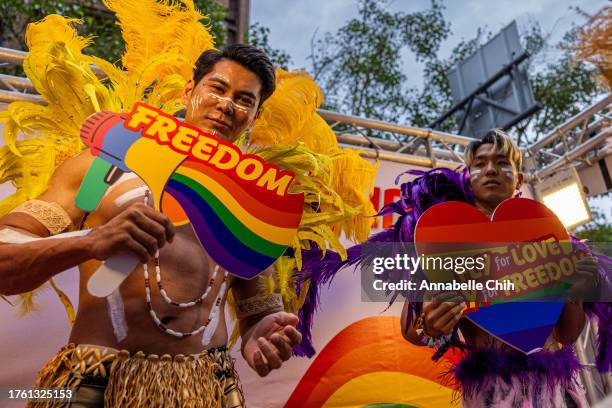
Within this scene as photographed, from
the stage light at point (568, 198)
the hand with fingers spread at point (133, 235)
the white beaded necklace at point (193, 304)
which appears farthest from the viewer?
the stage light at point (568, 198)

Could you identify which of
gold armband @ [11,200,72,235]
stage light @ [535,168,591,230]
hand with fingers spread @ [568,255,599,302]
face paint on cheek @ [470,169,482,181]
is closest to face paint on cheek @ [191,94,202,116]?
gold armband @ [11,200,72,235]

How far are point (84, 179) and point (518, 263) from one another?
1.37 meters

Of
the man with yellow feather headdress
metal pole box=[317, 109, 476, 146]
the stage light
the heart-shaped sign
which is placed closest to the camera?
the man with yellow feather headdress

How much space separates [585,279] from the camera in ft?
6.47

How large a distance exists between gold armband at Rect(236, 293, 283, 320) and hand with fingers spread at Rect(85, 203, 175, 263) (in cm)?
56

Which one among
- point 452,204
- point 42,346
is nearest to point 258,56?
point 452,204

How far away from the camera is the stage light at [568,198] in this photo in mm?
4078

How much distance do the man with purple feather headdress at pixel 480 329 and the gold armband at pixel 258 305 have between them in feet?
1.44

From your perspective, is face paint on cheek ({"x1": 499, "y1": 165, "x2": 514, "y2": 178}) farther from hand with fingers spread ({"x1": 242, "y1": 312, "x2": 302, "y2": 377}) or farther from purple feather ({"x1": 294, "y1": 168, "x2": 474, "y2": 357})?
hand with fingers spread ({"x1": 242, "y1": 312, "x2": 302, "y2": 377})

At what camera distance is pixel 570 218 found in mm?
4141

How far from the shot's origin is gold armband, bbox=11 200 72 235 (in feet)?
4.54

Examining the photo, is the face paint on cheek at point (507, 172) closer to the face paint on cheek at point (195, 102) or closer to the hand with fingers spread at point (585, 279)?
the hand with fingers spread at point (585, 279)

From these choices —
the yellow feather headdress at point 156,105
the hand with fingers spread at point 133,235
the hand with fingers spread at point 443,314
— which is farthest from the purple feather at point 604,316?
the hand with fingers spread at point 133,235

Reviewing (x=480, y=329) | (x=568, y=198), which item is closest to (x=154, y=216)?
(x=480, y=329)
